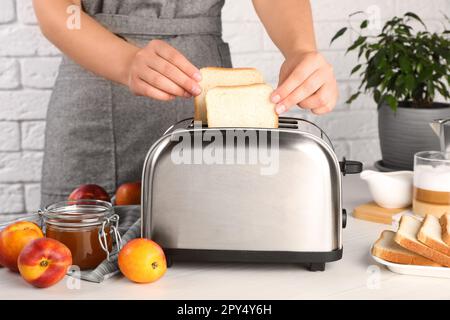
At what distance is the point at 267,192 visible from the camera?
3.61 ft

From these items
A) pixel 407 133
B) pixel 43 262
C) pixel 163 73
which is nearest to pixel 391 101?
pixel 407 133

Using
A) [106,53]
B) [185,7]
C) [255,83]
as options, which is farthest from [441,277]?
[185,7]

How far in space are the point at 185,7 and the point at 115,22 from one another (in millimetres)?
183

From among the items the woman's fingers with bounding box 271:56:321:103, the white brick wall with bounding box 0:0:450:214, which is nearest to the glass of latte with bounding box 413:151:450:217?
the woman's fingers with bounding box 271:56:321:103

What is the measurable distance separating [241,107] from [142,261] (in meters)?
0.31

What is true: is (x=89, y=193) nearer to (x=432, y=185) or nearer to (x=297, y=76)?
(x=297, y=76)

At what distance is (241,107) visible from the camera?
1.17m

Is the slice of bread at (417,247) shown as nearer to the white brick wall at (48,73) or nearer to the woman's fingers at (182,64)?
the woman's fingers at (182,64)

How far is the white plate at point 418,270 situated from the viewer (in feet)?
3.62

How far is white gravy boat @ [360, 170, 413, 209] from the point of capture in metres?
1.51

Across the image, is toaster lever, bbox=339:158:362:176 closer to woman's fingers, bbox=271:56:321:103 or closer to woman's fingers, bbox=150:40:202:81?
woman's fingers, bbox=271:56:321:103

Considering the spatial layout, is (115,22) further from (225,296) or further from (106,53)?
(225,296)

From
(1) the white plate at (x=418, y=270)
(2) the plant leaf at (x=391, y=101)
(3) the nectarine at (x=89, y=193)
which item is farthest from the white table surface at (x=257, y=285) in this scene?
(2) the plant leaf at (x=391, y=101)
